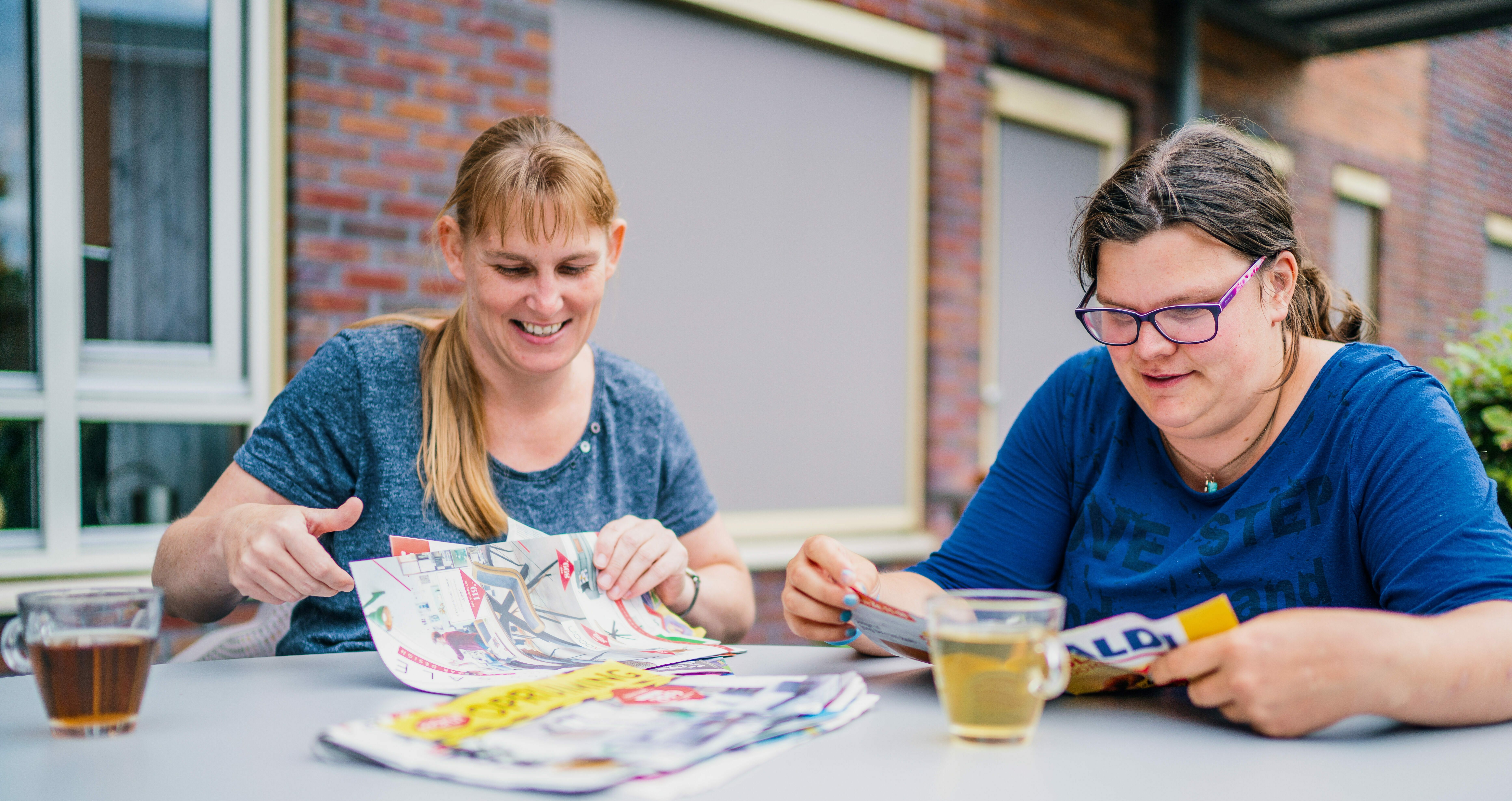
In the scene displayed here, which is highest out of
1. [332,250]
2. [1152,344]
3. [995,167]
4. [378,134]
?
[995,167]

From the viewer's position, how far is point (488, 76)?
3279 mm

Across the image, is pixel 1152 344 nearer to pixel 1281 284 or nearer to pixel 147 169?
pixel 1281 284

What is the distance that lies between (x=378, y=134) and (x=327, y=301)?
503 mm

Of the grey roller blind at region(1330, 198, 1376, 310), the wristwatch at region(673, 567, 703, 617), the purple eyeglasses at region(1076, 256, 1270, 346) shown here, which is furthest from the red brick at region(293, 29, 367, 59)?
the grey roller blind at region(1330, 198, 1376, 310)

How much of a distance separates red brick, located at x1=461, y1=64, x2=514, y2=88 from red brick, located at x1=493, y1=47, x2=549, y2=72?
1.3 inches

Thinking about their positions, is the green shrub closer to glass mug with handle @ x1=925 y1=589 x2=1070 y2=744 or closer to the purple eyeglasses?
the purple eyeglasses

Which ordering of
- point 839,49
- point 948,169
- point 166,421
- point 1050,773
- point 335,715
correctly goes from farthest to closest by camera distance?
point 948,169 → point 839,49 → point 166,421 → point 335,715 → point 1050,773

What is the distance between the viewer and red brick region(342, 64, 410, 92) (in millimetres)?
3020

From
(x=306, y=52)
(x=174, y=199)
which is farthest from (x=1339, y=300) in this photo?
(x=174, y=199)

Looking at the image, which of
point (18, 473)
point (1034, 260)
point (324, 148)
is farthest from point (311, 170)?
point (1034, 260)

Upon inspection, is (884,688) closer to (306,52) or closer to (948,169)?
(306,52)

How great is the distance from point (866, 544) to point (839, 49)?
2.01m

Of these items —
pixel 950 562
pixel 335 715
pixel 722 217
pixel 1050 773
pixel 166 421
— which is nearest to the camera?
pixel 1050 773

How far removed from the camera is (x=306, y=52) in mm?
2943
